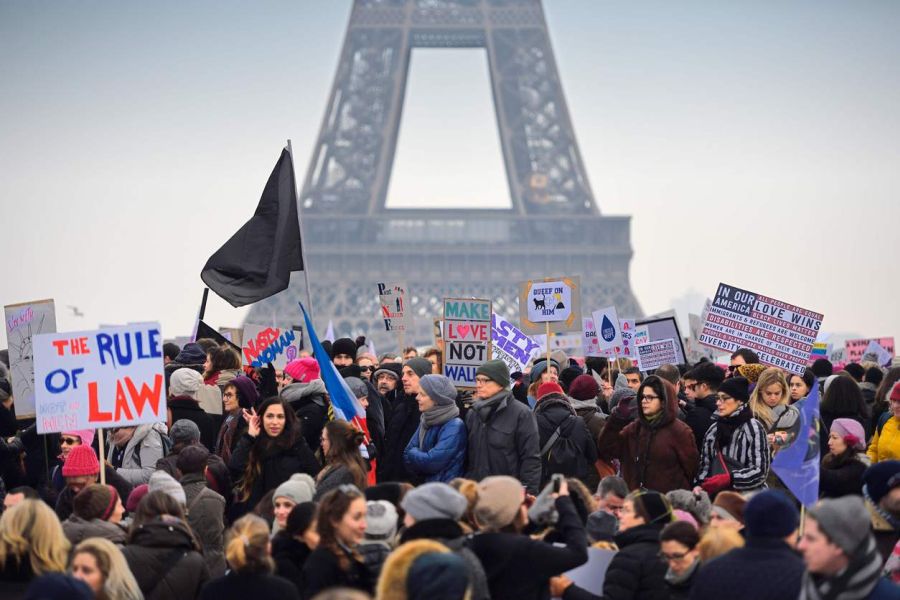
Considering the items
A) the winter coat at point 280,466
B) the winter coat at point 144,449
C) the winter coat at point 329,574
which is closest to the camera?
the winter coat at point 329,574

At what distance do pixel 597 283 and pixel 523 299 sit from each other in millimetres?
60570

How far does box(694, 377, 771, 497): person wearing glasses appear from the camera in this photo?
9094 mm

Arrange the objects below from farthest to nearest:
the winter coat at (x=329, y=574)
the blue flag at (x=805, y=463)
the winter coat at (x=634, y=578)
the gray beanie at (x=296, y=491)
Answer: the gray beanie at (x=296, y=491) → the blue flag at (x=805, y=463) → the winter coat at (x=634, y=578) → the winter coat at (x=329, y=574)

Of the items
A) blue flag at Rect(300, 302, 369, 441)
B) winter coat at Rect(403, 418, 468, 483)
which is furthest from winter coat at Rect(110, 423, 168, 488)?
winter coat at Rect(403, 418, 468, 483)

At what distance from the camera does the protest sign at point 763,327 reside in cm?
1448

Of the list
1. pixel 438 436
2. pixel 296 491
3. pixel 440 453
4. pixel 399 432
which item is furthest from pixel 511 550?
pixel 399 432

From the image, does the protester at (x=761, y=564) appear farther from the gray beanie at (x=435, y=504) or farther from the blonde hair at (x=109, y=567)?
the blonde hair at (x=109, y=567)

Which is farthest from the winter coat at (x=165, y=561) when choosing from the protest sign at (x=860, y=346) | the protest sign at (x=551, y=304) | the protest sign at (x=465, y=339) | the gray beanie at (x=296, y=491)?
the protest sign at (x=860, y=346)

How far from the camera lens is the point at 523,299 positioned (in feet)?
47.8

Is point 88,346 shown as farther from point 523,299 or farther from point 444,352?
point 523,299

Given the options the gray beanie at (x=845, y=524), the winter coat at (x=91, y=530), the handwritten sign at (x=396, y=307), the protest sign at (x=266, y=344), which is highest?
the handwritten sign at (x=396, y=307)

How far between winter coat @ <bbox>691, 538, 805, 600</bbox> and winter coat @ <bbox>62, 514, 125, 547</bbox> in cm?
276

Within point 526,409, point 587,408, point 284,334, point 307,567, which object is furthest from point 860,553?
point 284,334

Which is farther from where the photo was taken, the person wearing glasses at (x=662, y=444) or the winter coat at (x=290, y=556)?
the person wearing glasses at (x=662, y=444)
